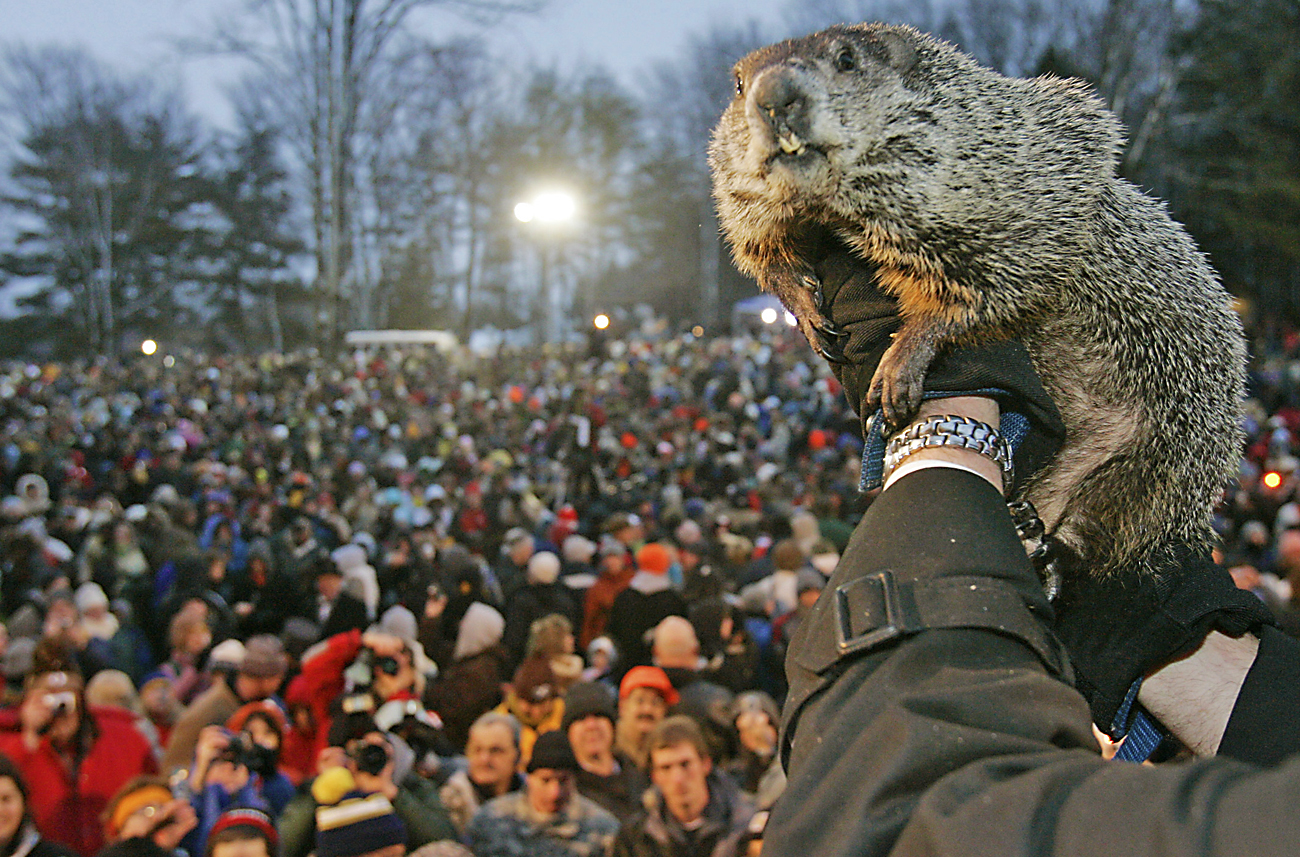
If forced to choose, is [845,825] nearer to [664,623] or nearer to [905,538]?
[905,538]

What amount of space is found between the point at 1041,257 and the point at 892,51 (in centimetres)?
54

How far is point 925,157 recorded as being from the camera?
173cm

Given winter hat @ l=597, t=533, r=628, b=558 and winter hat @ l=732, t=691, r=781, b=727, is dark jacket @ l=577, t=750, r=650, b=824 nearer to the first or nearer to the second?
winter hat @ l=732, t=691, r=781, b=727

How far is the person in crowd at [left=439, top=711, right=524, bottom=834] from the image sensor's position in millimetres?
4820

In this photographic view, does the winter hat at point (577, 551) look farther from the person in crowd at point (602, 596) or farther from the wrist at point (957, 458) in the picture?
the wrist at point (957, 458)

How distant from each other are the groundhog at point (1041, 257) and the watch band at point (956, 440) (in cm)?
31

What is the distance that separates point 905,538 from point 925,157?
976mm

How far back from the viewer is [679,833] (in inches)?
164

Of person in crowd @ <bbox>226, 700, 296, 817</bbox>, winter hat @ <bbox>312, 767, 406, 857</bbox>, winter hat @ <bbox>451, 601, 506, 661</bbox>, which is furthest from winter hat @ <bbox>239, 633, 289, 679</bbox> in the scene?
winter hat @ <bbox>312, 767, 406, 857</bbox>

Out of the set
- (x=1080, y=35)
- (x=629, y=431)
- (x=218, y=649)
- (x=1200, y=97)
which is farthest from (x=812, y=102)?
(x=1200, y=97)

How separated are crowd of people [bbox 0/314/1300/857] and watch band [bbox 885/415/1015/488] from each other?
119 inches

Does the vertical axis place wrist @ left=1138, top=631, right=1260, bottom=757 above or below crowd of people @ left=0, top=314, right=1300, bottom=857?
above

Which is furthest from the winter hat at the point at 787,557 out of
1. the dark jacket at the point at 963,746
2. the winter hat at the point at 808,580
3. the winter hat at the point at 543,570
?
the dark jacket at the point at 963,746

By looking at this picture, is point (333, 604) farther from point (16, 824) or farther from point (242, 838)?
point (242, 838)
